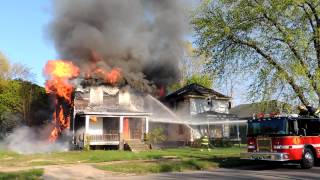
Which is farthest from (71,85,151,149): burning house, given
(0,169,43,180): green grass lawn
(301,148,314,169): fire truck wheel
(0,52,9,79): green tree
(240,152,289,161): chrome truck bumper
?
(0,52,9,79): green tree

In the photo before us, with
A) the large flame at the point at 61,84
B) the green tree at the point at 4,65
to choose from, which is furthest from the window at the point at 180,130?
the green tree at the point at 4,65

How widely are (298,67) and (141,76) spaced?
1490 cm

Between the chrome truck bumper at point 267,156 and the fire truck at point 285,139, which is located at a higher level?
the fire truck at point 285,139

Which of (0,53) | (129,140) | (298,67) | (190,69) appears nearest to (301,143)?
(298,67)

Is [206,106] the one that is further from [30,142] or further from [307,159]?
[307,159]

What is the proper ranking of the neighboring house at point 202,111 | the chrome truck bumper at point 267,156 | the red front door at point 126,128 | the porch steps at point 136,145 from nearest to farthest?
the chrome truck bumper at point 267,156, the porch steps at point 136,145, the red front door at point 126,128, the neighboring house at point 202,111

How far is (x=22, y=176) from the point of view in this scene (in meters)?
14.6

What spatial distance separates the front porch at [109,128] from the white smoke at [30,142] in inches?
67.8

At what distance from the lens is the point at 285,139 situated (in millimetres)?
17812

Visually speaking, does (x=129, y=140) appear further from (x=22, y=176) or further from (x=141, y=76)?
(x=22, y=176)

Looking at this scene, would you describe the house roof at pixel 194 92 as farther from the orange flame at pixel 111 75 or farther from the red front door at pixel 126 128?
the orange flame at pixel 111 75

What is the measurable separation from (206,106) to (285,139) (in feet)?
85.8

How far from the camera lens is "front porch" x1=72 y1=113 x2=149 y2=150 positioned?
31.9 metres

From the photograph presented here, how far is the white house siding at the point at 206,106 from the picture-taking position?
141 feet
